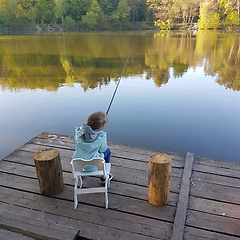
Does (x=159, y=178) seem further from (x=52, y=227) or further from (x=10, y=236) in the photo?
(x=10, y=236)

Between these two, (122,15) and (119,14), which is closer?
(119,14)

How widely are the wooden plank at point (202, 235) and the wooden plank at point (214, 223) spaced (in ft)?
0.14

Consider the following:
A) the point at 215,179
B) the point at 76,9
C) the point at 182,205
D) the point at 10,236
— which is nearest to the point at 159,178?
the point at 182,205

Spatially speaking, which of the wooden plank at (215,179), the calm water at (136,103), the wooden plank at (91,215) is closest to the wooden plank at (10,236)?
the wooden plank at (91,215)

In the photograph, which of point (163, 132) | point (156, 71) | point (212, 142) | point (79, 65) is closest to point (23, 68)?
point (79, 65)

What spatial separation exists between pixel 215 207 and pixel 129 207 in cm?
96

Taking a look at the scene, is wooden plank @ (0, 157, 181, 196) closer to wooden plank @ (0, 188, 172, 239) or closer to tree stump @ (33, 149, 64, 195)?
tree stump @ (33, 149, 64, 195)

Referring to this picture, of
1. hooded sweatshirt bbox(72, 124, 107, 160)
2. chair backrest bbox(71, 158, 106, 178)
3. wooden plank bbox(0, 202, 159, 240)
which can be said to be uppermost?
hooded sweatshirt bbox(72, 124, 107, 160)

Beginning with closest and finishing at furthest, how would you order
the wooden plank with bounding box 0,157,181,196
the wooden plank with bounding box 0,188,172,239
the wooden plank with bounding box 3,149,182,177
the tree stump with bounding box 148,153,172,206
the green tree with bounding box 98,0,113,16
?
1. the wooden plank with bounding box 0,188,172,239
2. the tree stump with bounding box 148,153,172,206
3. the wooden plank with bounding box 0,157,181,196
4. the wooden plank with bounding box 3,149,182,177
5. the green tree with bounding box 98,0,113,16

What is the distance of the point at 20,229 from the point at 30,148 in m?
1.86

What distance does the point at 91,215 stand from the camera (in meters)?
2.45

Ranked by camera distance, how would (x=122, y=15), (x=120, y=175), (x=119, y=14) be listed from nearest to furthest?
1. (x=120, y=175)
2. (x=119, y=14)
3. (x=122, y=15)

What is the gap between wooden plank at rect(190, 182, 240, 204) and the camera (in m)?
2.68

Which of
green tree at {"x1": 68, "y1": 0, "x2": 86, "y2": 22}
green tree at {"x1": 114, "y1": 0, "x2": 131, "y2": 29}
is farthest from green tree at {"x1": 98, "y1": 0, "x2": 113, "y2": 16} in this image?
green tree at {"x1": 68, "y1": 0, "x2": 86, "y2": 22}
